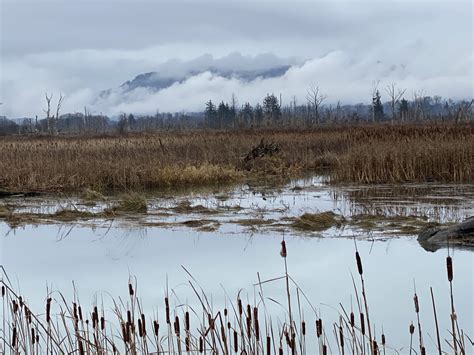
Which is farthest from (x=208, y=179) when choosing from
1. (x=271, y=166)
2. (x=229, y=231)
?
(x=229, y=231)

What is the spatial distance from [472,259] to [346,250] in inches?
54.4

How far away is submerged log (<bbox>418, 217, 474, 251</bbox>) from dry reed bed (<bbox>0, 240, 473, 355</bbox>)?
2.08 metres

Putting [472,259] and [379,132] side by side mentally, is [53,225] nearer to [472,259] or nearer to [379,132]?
[472,259]

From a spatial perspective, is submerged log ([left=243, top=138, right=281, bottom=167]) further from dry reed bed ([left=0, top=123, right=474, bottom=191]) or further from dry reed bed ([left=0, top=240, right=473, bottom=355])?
dry reed bed ([left=0, top=240, right=473, bottom=355])

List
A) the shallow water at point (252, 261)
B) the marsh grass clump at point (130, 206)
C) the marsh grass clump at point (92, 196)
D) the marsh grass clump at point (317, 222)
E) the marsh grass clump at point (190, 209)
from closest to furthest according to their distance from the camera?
the shallow water at point (252, 261)
the marsh grass clump at point (317, 222)
the marsh grass clump at point (190, 209)
the marsh grass clump at point (130, 206)
the marsh grass clump at point (92, 196)

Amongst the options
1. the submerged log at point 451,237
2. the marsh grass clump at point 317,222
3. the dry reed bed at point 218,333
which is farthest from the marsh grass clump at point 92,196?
the dry reed bed at point 218,333

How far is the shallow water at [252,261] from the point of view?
17.1ft

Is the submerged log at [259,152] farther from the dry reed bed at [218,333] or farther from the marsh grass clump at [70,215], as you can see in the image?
the dry reed bed at [218,333]

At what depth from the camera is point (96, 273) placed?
262 inches

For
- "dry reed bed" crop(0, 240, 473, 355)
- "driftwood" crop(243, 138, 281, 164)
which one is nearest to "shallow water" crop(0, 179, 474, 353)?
"dry reed bed" crop(0, 240, 473, 355)

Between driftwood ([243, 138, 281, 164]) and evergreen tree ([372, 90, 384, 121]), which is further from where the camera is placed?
evergreen tree ([372, 90, 384, 121])

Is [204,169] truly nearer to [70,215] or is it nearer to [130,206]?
[130,206]

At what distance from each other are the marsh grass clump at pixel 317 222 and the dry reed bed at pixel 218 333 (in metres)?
2.94

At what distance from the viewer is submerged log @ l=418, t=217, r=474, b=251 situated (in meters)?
7.11
